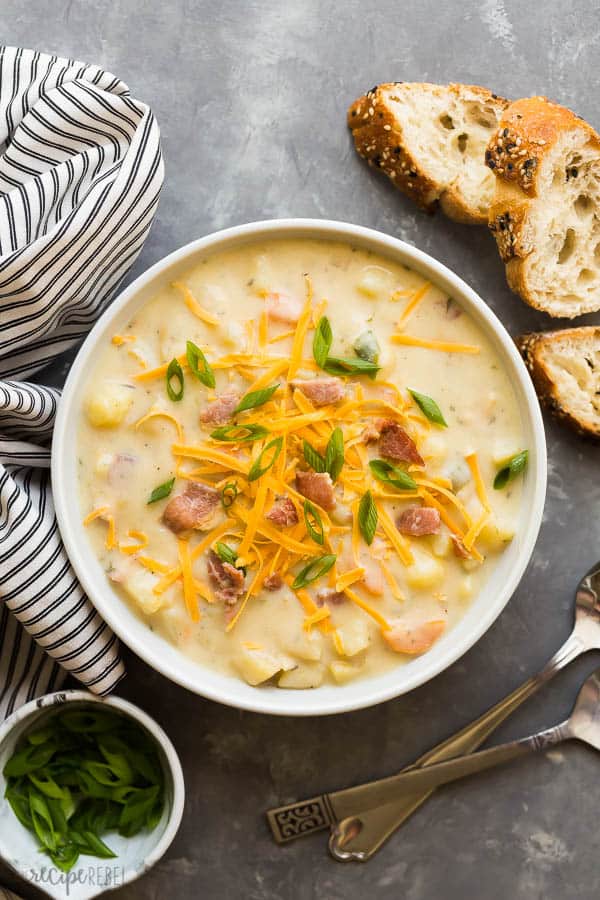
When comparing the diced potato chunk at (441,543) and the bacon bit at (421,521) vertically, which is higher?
the bacon bit at (421,521)

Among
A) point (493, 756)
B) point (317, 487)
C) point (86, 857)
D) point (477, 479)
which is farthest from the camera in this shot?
point (493, 756)

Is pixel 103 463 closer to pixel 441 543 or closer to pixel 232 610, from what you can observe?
pixel 232 610

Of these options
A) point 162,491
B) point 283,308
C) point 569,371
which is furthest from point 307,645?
point 569,371

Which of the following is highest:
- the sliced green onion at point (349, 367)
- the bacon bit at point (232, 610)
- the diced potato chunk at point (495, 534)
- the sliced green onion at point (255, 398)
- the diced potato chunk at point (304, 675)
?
the sliced green onion at point (349, 367)

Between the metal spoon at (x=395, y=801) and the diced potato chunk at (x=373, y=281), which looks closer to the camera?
the diced potato chunk at (x=373, y=281)

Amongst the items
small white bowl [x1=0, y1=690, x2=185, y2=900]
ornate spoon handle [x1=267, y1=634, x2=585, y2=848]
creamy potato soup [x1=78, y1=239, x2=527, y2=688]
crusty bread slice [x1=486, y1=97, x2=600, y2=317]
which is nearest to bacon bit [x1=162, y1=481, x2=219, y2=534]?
creamy potato soup [x1=78, y1=239, x2=527, y2=688]

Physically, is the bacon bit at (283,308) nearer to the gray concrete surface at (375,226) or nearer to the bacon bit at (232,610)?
the gray concrete surface at (375,226)

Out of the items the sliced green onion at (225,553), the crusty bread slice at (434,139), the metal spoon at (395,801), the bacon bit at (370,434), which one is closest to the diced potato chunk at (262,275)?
the bacon bit at (370,434)
